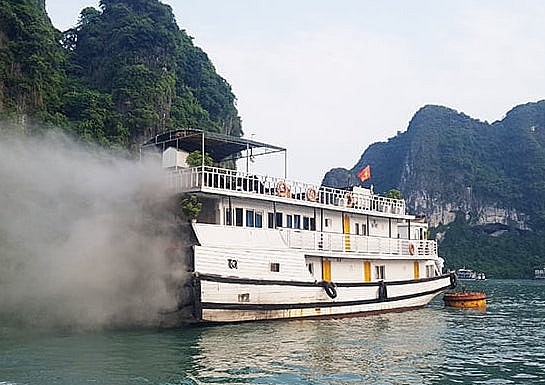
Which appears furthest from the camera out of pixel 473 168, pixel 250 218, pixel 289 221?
pixel 473 168

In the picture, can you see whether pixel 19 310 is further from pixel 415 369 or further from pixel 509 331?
pixel 509 331

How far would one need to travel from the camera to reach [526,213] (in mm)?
133625

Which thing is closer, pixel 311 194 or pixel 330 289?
pixel 330 289

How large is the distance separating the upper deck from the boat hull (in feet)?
9.15

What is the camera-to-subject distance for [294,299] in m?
20.4

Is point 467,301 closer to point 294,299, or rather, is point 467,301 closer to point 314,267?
point 314,267

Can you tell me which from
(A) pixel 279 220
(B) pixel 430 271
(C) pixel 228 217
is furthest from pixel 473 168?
(C) pixel 228 217

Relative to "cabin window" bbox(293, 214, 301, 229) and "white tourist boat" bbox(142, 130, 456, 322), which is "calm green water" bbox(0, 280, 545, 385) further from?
"cabin window" bbox(293, 214, 301, 229)

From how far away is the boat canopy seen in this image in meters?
21.1

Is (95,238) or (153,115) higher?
(153,115)

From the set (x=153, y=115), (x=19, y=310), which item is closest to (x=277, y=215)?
(x=19, y=310)

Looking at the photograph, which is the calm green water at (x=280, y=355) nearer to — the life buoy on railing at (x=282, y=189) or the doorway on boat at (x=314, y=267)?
the doorway on boat at (x=314, y=267)

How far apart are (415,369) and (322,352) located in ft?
8.30

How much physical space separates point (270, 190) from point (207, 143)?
300 centimetres
